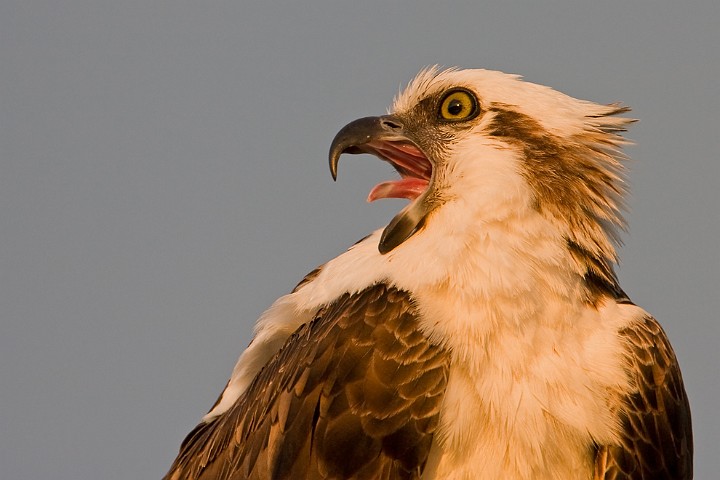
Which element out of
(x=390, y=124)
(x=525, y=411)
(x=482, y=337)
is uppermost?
(x=390, y=124)

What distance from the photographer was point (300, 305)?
22.7 feet

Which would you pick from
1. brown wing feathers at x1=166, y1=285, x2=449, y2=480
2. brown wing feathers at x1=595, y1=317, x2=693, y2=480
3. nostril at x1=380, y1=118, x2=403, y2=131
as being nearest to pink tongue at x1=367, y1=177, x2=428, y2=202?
nostril at x1=380, y1=118, x2=403, y2=131

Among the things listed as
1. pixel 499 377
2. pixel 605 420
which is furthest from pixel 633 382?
pixel 499 377

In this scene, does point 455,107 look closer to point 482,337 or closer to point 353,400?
point 482,337

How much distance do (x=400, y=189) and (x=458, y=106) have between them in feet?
2.19

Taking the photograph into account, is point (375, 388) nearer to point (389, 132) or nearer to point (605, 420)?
point (605, 420)

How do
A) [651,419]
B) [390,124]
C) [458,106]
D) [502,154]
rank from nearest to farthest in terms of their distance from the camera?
[651,419]
[502,154]
[458,106]
[390,124]

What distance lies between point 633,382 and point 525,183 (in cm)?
135

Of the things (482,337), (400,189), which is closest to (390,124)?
(400,189)

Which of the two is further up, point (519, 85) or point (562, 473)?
point (519, 85)

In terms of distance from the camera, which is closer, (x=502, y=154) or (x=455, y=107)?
(x=502, y=154)

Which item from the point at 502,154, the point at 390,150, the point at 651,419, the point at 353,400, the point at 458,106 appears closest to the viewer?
the point at 353,400

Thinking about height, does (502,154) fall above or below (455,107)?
below

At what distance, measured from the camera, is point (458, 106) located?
22.7 feet
